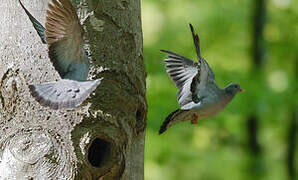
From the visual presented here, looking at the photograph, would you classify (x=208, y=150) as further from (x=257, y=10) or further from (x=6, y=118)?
Answer: (x=6, y=118)

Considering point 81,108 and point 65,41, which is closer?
point 65,41

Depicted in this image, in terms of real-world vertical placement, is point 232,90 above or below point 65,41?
below

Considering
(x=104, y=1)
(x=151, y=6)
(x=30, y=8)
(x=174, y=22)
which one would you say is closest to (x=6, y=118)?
(x=30, y=8)

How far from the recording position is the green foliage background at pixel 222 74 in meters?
5.26

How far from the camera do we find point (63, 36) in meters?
1.45

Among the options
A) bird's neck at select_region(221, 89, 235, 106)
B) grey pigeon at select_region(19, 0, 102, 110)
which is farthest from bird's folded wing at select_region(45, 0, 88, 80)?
bird's neck at select_region(221, 89, 235, 106)

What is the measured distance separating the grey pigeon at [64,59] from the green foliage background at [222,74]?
11.3ft

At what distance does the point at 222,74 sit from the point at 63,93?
387 centimetres

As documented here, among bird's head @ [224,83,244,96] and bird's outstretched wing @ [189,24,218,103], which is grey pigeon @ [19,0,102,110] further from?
bird's head @ [224,83,244,96]

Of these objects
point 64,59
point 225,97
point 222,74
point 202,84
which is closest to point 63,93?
point 64,59

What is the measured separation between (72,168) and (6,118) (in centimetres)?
35

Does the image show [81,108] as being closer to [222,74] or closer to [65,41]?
[65,41]

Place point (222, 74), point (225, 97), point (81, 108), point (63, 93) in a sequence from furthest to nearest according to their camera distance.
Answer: point (222, 74)
point (225, 97)
point (81, 108)
point (63, 93)

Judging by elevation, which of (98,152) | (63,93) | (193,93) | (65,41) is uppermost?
(65,41)
